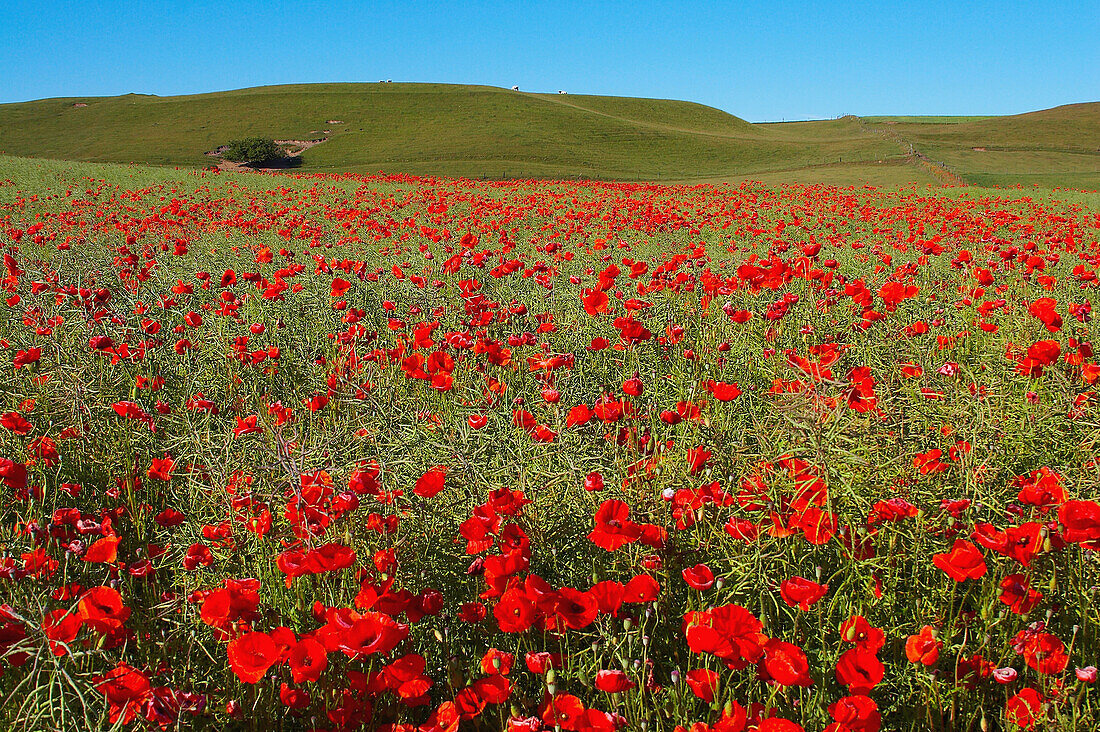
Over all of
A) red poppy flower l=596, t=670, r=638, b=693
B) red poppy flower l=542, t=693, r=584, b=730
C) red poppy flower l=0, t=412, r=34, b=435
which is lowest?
red poppy flower l=542, t=693, r=584, b=730

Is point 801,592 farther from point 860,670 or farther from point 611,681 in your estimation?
point 611,681

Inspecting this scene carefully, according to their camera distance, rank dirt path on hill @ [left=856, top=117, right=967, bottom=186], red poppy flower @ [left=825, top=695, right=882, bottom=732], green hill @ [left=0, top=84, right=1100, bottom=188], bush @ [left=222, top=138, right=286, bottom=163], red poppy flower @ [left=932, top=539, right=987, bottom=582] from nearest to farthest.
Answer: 1. red poppy flower @ [left=825, top=695, right=882, bottom=732]
2. red poppy flower @ [left=932, top=539, right=987, bottom=582]
3. dirt path on hill @ [left=856, top=117, right=967, bottom=186]
4. green hill @ [left=0, top=84, right=1100, bottom=188]
5. bush @ [left=222, top=138, right=286, bottom=163]

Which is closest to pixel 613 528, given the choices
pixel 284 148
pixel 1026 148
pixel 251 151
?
pixel 251 151

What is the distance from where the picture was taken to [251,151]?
36.9 meters

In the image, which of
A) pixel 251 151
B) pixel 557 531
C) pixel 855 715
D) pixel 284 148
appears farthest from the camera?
pixel 284 148

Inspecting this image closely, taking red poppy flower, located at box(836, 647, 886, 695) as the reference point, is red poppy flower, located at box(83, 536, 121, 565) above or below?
above

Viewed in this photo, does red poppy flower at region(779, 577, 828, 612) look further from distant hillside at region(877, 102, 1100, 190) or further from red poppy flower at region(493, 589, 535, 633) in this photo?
distant hillside at region(877, 102, 1100, 190)

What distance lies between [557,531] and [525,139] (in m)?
40.1

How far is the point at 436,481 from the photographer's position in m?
1.71

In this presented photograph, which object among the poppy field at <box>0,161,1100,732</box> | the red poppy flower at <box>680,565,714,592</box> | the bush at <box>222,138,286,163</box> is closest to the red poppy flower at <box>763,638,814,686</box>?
the poppy field at <box>0,161,1100,732</box>

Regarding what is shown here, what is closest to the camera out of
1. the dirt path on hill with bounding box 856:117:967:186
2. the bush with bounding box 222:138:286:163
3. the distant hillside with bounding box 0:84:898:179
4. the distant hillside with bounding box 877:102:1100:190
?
the dirt path on hill with bounding box 856:117:967:186

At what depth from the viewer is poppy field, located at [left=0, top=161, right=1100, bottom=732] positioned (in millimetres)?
1355

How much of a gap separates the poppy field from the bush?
37044 millimetres

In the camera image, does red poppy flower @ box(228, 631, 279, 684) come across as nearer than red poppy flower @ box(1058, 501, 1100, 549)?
Yes
